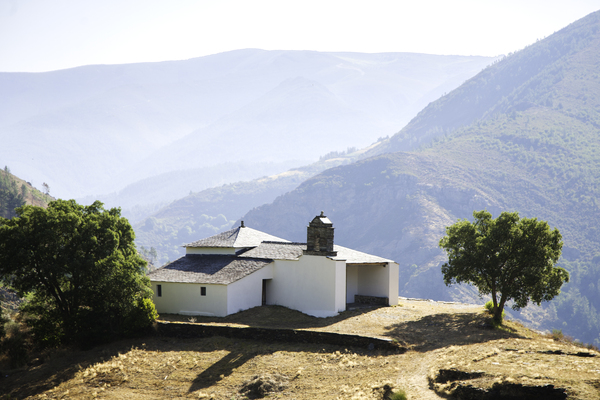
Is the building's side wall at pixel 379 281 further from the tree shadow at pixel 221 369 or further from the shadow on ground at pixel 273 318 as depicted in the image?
the tree shadow at pixel 221 369

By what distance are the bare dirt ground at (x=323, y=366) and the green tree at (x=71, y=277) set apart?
168 cm

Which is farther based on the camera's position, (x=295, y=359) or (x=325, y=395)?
(x=295, y=359)

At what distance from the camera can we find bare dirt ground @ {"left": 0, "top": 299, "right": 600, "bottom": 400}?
70.2ft

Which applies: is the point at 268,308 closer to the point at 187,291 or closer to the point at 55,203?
the point at 187,291

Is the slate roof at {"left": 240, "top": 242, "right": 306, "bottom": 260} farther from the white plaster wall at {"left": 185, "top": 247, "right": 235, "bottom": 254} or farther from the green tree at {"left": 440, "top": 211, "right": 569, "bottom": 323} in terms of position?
the green tree at {"left": 440, "top": 211, "right": 569, "bottom": 323}

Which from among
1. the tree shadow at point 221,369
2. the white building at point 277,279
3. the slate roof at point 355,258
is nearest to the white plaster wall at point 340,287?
the white building at point 277,279

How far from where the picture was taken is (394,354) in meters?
26.8

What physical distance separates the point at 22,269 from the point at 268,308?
16.1m

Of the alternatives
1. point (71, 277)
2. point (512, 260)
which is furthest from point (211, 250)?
point (512, 260)

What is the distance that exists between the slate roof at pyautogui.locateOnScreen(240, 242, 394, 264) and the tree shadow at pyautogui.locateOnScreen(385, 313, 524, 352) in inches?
255

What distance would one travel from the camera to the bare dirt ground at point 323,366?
70.2 feet

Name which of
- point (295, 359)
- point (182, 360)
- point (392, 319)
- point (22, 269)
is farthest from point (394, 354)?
point (22, 269)

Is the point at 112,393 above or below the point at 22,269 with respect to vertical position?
below

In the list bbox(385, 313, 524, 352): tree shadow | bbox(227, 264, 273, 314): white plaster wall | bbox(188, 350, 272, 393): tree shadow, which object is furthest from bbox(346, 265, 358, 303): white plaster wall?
bbox(188, 350, 272, 393): tree shadow
